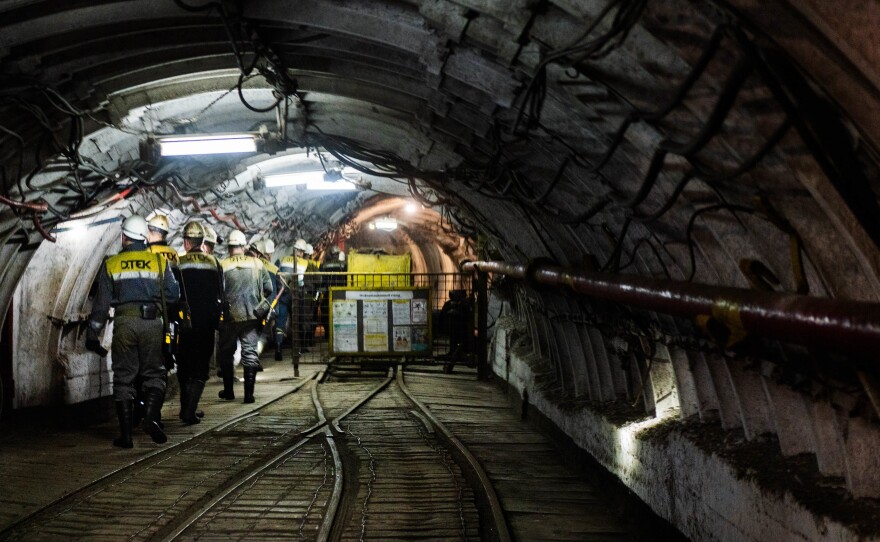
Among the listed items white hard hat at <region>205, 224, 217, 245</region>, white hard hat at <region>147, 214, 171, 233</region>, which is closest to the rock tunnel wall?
white hard hat at <region>147, 214, 171, 233</region>

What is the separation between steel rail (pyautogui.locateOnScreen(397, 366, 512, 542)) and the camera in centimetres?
532

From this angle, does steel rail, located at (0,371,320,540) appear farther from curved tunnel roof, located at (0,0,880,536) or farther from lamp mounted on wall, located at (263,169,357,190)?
lamp mounted on wall, located at (263,169,357,190)

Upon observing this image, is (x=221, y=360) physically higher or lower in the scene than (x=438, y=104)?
lower

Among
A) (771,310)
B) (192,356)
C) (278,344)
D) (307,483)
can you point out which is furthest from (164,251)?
(278,344)

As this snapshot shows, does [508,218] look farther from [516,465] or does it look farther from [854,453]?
[854,453]

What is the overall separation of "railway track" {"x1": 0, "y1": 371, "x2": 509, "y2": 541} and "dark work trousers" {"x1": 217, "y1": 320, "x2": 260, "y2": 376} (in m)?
1.77

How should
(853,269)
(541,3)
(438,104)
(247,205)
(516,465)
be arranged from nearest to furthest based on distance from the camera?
(853,269)
(541,3)
(438,104)
(516,465)
(247,205)

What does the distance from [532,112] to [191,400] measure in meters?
5.83

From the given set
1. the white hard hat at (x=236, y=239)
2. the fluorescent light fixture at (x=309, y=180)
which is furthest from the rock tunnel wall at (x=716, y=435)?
the fluorescent light fixture at (x=309, y=180)

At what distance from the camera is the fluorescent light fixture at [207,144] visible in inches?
315

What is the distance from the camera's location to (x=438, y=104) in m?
6.69

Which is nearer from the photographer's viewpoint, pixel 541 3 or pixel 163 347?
pixel 541 3

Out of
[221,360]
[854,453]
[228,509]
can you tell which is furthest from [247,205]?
[854,453]

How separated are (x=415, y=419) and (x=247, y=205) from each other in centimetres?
626
